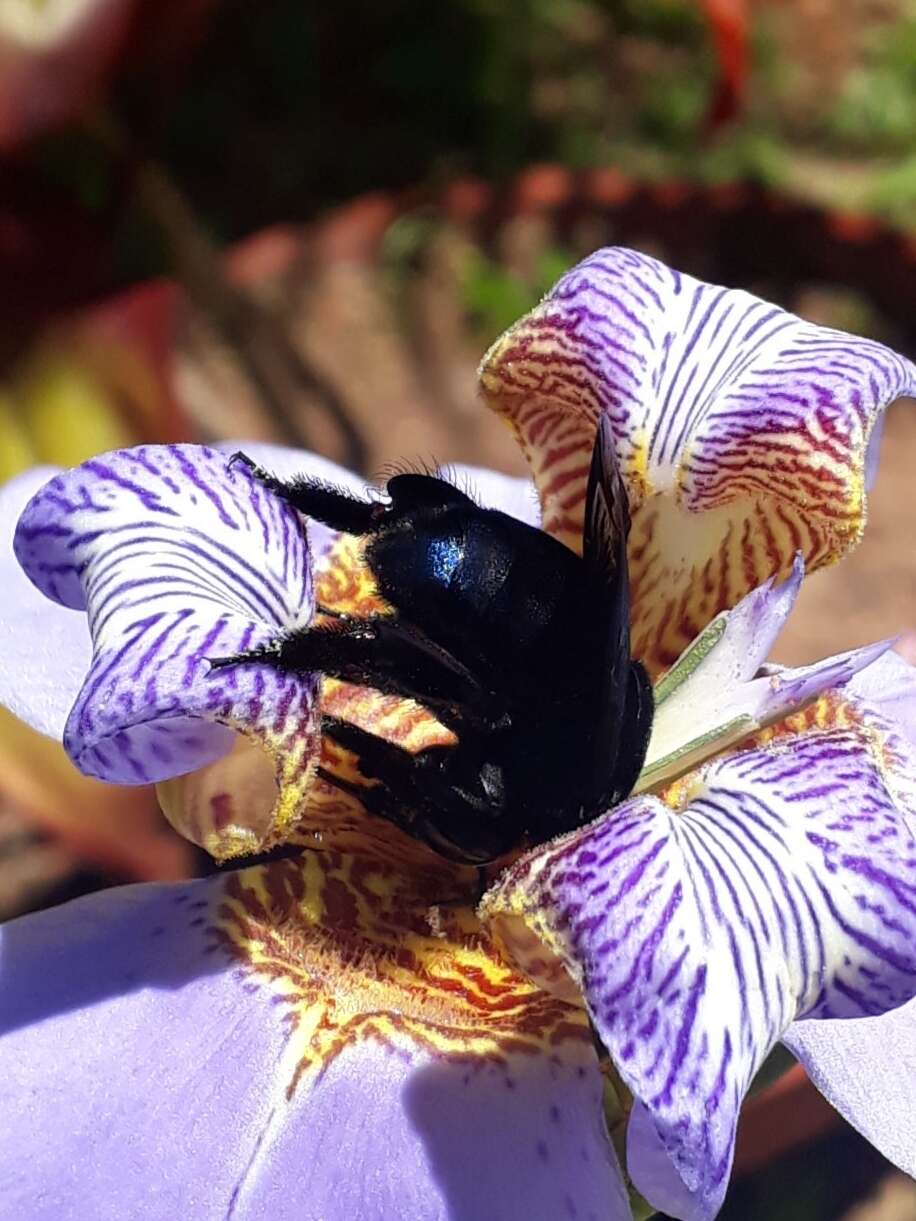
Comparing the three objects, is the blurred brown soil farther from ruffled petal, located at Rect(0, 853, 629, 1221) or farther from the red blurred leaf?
ruffled petal, located at Rect(0, 853, 629, 1221)

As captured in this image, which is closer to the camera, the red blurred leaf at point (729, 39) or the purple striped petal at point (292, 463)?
the purple striped petal at point (292, 463)

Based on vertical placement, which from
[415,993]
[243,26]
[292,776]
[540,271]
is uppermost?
[243,26]

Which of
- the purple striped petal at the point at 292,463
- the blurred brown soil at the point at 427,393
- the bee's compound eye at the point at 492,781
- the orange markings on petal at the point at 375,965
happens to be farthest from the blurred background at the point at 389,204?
the bee's compound eye at the point at 492,781

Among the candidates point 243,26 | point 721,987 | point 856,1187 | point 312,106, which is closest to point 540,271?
point 312,106

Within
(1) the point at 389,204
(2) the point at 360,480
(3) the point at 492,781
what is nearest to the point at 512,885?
(3) the point at 492,781

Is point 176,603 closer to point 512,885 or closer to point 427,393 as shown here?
point 512,885

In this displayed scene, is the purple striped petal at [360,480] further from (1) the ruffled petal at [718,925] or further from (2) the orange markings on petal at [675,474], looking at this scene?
(1) the ruffled petal at [718,925]

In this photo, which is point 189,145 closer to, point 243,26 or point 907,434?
point 243,26
